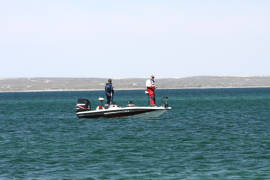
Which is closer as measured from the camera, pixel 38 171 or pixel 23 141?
pixel 38 171

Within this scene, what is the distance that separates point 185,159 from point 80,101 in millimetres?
20366

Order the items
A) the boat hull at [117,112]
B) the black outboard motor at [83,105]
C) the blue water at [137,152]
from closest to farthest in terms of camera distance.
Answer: the blue water at [137,152] < the boat hull at [117,112] < the black outboard motor at [83,105]

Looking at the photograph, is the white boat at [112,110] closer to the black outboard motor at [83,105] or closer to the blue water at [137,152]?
the black outboard motor at [83,105]

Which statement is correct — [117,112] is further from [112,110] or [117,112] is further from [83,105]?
[83,105]

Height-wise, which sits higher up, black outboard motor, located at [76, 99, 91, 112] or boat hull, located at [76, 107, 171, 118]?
black outboard motor, located at [76, 99, 91, 112]

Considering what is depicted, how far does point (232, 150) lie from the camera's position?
24.7 metres

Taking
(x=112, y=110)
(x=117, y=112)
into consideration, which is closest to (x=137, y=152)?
(x=112, y=110)

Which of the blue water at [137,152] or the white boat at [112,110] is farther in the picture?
the white boat at [112,110]

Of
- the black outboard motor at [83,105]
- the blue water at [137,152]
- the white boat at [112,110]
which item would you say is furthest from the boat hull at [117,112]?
the blue water at [137,152]

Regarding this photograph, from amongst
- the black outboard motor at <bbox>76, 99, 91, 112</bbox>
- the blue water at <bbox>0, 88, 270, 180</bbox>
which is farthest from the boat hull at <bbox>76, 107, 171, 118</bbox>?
the blue water at <bbox>0, 88, 270, 180</bbox>

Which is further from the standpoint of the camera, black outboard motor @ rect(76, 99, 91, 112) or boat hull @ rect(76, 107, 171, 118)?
black outboard motor @ rect(76, 99, 91, 112)

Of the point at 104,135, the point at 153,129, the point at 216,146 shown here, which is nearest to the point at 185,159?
the point at 216,146

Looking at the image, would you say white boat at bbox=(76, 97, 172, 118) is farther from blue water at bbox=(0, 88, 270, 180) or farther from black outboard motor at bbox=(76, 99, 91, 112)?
blue water at bbox=(0, 88, 270, 180)

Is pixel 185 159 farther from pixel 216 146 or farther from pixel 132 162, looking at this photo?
pixel 216 146
